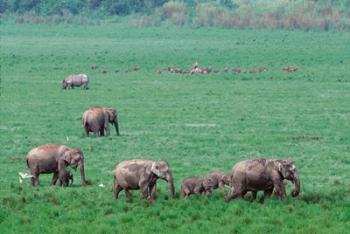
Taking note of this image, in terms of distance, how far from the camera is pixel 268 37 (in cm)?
7181

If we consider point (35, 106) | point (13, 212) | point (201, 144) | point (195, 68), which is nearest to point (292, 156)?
point (201, 144)

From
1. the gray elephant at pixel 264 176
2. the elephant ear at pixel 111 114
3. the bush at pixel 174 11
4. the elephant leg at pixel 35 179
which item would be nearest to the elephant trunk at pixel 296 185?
the gray elephant at pixel 264 176

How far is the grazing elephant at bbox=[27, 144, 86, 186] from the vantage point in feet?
59.8

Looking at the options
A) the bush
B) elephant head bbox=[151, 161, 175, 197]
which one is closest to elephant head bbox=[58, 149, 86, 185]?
elephant head bbox=[151, 161, 175, 197]

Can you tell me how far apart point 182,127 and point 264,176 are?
38.6 ft

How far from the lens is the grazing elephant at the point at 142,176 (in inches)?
645

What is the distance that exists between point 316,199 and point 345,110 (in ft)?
50.9

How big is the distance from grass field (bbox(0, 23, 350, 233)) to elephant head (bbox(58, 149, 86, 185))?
0.35 m

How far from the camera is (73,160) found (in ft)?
59.7

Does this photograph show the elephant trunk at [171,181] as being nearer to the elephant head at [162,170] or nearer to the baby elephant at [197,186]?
the elephant head at [162,170]

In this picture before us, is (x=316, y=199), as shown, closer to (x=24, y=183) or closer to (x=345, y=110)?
(x=24, y=183)

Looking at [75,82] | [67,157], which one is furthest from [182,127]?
[75,82]

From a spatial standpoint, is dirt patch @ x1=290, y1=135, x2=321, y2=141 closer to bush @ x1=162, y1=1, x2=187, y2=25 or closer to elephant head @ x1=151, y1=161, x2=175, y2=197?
elephant head @ x1=151, y1=161, x2=175, y2=197

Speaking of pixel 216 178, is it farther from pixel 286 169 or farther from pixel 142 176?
pixel 286 169
